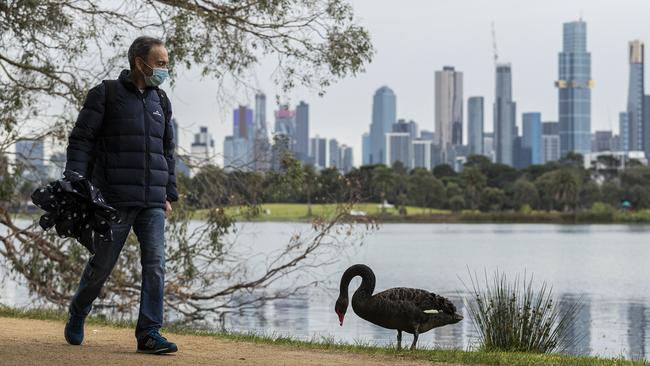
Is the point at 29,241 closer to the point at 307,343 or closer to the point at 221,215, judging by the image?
the point at 221,215

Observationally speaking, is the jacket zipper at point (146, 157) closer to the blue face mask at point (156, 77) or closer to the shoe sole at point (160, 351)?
the blue face mask at point (156, 77)

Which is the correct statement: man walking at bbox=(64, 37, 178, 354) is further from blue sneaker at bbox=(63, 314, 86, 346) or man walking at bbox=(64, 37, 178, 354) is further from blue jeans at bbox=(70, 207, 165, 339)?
blue sneaker at bbox=(63, 314, 86, 346)

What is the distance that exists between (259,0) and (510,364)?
799 cm

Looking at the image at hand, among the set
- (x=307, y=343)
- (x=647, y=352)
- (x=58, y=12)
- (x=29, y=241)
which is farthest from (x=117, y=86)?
(x=647, y=352)

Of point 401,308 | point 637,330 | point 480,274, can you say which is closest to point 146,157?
point 401,308

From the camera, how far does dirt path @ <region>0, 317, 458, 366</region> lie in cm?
748

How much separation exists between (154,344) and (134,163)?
1226 mm

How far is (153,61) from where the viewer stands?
7633mm

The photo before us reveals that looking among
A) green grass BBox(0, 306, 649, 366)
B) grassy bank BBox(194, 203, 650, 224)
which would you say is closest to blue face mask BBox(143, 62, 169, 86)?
green grass BBox(0, 306, 649, 366)

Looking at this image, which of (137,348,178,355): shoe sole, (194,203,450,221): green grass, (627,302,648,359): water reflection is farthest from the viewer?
(627,302,648,359): water reflection

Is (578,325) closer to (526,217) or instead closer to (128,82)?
(128,82)

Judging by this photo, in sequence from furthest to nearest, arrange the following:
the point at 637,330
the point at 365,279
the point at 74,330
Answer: the point at 637,330 → the point at 365,279 → the point at 74,330

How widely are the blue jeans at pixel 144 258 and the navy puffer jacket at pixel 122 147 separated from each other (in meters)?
0.11

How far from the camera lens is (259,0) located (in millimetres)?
14945
